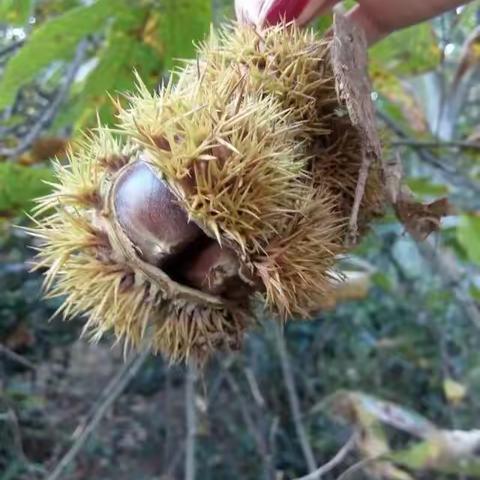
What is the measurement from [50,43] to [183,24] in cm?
16

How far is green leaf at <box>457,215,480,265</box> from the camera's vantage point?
1.16 metres

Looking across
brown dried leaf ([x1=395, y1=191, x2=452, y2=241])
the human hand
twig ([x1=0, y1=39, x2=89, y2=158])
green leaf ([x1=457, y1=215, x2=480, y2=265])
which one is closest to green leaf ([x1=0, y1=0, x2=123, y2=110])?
twig ([x1=0, y1=39, x2=89, y2=158])

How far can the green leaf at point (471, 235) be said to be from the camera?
1.16 metres

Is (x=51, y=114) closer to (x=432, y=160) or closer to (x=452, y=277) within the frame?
(x=432, y=160)

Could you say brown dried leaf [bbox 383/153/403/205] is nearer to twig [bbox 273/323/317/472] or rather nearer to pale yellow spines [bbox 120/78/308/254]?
pale yellow spines [bbox 120/78/308/254]

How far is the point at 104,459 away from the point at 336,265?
2074 millimetres

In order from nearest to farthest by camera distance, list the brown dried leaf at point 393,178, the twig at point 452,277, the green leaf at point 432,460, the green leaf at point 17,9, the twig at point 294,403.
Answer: the brown dried leaf at point 393,178
the green leaf at point 17,9
the green leaf at point 432,460
the twig at point 294,403
the twig at point 452,277

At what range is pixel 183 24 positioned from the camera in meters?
0.93

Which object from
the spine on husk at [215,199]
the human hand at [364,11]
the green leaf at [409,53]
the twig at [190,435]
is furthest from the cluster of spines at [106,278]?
the green leaf at [409,53]

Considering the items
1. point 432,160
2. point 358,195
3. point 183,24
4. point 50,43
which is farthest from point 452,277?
point 358,195

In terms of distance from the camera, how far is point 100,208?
53 cm

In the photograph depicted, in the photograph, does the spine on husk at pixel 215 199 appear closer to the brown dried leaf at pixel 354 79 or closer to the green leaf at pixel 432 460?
the brown dried leaf at pixel 354 79

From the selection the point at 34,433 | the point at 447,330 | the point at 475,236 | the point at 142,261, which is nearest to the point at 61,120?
the point at 475,236

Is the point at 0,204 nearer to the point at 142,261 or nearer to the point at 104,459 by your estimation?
the point at 142,261
